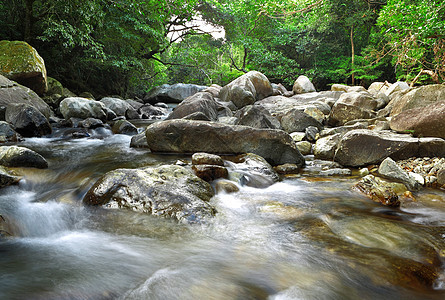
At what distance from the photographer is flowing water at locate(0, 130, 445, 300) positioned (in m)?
1.71

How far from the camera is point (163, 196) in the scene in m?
2.88

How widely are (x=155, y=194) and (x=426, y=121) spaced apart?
17.2 feet

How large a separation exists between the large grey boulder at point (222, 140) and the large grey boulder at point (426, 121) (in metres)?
2.35

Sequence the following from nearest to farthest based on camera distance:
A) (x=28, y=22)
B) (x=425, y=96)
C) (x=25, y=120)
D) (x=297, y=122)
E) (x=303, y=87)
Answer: (x=425, y=96), (x=25, y=120), (x=297, y=122), (x=28, y=22), (x=303, y=87)

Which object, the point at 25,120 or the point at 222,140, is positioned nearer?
the point at 222,140

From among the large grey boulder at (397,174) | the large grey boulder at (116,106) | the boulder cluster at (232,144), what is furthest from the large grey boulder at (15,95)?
the large grey boulder at (397,174)

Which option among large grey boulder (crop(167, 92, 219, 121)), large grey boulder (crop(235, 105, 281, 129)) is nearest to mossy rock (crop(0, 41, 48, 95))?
large grey boulder (crop(167, 92, 219, 121))

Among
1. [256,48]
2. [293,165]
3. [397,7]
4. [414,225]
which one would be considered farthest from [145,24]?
[414,225]

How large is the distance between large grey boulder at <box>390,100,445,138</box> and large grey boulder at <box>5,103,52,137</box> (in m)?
9.05

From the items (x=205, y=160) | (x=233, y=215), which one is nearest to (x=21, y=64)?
(x=205, y=160)

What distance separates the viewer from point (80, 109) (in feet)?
31.3

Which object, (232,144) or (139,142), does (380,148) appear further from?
(139,142)

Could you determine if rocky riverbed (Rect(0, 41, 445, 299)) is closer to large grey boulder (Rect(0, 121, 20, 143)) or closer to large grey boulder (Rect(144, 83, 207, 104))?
large grey boulder (Rect(0, 121, 20, 143))

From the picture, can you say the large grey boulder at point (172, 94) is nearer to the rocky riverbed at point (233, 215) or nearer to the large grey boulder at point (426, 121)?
the rocky riverbed at point (233, 215)
